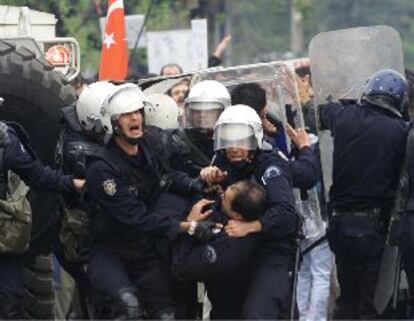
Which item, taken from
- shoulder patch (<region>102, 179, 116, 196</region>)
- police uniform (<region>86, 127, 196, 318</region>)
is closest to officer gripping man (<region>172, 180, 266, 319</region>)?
police uniform (<region>86, 127, 196, 318</region>)

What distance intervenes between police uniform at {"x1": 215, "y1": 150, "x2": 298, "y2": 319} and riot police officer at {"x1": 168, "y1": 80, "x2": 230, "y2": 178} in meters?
0.40

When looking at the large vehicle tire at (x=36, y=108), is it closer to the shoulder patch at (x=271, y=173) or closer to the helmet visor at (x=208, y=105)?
the helmet visor at (x=208, y=105)

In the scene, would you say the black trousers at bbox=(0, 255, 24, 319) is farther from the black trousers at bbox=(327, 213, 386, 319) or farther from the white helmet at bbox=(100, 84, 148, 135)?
the black trousers at bbox=(327, 213, 386, 319)

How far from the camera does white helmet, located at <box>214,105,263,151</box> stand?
30.6 ft

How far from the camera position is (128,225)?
935cm

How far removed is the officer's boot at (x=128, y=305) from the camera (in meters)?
9.29

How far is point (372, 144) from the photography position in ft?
33.8

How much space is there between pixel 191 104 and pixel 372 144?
1.24m

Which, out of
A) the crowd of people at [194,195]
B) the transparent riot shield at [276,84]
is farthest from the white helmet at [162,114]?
the transparent riot shield at [276,84]

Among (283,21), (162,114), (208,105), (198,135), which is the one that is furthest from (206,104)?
(283,21)

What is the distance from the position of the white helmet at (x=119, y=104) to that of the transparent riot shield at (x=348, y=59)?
2.00 meters

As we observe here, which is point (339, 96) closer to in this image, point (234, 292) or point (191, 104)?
point (191, 104)

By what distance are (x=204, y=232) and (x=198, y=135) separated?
37.2 inches

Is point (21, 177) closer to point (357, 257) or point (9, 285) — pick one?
point (9, 285)
